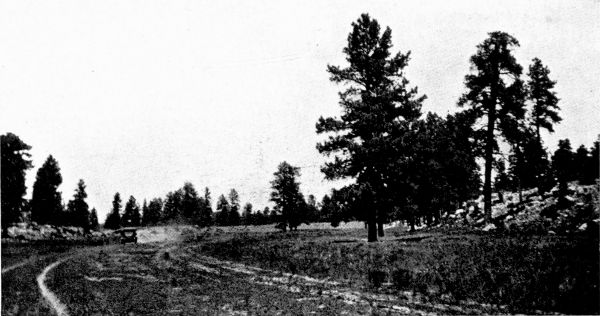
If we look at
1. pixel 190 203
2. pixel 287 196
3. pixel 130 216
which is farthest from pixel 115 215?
pixel 287 196

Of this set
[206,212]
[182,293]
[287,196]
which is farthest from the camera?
[206,212]

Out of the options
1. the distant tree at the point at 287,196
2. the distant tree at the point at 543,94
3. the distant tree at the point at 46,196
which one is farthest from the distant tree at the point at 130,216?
the distant tree at the point at 543,94

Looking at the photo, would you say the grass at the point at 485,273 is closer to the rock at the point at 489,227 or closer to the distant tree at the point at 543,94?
the rock at the point at 489,227

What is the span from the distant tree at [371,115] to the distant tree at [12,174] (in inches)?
1092

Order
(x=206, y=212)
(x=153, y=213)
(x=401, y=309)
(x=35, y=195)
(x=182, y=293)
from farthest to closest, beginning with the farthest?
(x=153, y=213)
(x=206, y=212)
(x=35, y=195)
(x=182, y=293)
(x=401, y=309)

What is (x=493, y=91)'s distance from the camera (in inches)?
1211

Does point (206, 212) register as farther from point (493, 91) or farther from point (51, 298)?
point (51, 298)

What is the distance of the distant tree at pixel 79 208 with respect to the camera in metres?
92.1

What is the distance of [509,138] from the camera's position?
3066cm

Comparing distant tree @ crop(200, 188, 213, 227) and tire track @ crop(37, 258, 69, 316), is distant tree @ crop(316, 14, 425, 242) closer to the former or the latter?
tire track @ crop(37, 258, 69, 316)

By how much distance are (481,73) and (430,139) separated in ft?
31.7

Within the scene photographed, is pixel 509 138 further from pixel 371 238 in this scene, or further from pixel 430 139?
pixel 371 238

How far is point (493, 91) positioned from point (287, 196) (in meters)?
57.8

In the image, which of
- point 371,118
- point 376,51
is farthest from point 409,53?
point 371,118
